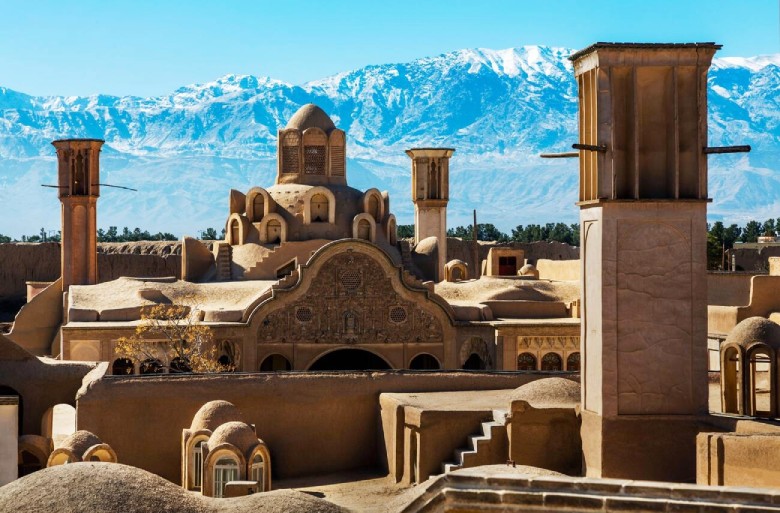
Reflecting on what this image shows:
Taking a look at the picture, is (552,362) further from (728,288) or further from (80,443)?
(80,443)

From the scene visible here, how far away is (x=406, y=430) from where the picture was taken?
2061 centimetres

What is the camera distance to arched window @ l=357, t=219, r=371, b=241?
125ft

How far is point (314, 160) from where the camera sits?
39.6 m

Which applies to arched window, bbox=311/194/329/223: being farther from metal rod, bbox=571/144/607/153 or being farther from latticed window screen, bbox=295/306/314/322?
metal rod, bbox=571/144/607/153

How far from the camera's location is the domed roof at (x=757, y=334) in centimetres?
1789

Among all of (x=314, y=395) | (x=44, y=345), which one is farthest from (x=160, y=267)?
(x=314, y=395)

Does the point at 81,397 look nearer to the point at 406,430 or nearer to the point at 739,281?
the point at 406,430

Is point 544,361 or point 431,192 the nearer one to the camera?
point 544,361

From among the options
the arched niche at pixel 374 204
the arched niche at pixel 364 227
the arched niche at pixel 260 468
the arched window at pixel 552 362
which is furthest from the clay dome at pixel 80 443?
the arched niche at pixel 374 204

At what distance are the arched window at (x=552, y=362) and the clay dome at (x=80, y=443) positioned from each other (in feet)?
51.2

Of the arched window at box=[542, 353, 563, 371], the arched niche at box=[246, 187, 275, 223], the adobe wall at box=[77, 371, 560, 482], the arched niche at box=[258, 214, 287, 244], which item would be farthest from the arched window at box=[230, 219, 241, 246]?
the adobe wall at box=[77, 371, 560, 482]

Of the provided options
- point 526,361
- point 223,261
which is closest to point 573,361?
point 526,361

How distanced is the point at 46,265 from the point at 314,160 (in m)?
30.6

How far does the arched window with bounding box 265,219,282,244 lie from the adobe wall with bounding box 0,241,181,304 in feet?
86.9
